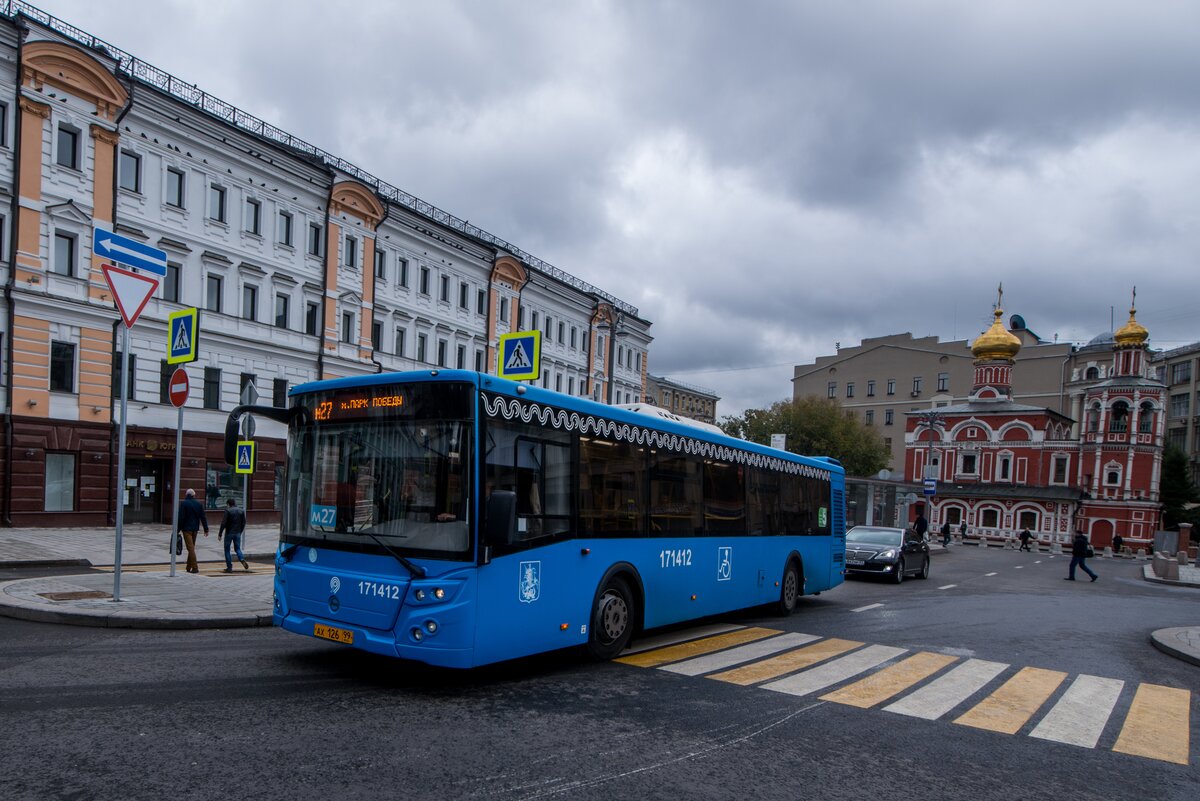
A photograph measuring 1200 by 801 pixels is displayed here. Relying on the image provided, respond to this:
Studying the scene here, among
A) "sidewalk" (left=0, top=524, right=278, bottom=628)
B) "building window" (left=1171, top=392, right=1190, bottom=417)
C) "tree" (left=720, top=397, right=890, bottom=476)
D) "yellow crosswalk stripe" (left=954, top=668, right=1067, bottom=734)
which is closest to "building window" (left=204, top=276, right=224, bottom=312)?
"sidewalk" (left=0, top=524, right=278, bottom=628)

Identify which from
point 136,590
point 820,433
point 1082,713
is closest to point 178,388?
point 136,590

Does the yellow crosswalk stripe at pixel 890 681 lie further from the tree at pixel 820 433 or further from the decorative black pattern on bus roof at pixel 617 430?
the tree at pixel 820 433

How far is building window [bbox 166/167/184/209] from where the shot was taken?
2883 cm

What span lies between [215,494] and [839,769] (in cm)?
2872

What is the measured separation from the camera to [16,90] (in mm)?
24078

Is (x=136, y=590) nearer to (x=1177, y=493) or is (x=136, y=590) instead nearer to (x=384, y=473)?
(x=384, y=473)

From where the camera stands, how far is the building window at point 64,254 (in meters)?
25.4

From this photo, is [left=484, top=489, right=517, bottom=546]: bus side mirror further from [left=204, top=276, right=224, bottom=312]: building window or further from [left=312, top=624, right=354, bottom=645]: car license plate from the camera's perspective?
[left=204, top=276, right=224, bottom=312]: building window

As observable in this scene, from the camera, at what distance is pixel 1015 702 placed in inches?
312

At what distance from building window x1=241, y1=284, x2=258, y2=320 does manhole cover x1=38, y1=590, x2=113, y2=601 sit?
22505mm

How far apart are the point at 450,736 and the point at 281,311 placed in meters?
30.9

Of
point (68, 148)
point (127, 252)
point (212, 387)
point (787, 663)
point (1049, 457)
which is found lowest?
point (787, 663)

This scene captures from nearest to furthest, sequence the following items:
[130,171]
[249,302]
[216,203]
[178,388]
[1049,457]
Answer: [178,388], [130,171], [216,203], [249,302], [1049,457]

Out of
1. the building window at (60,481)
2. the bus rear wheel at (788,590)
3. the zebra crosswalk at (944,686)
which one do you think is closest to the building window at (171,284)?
the building window at (60,481)
